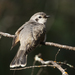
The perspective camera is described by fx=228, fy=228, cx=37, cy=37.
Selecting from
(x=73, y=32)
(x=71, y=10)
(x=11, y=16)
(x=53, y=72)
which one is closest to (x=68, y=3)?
(x=71, y=10)

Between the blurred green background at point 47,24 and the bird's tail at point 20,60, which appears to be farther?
the blurred green background at point 47,24

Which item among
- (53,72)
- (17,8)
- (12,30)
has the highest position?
(17,8)

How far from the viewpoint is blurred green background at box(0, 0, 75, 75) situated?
785 centimetres

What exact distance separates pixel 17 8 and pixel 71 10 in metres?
2.26

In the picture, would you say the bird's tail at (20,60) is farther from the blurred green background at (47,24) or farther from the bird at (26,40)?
the blurred green background at (47,24)

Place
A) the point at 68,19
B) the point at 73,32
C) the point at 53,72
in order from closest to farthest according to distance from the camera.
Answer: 1. the point at 53,72
2. the point at 73,32
3. the point at 68,19

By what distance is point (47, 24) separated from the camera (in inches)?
338

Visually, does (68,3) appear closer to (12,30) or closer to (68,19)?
(68,19)

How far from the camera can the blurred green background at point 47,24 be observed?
309 inches

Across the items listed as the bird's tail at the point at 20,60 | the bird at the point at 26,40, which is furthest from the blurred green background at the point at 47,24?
the bird's tail at the point at 20,60

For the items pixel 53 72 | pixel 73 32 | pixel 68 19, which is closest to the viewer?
pixel 53 72

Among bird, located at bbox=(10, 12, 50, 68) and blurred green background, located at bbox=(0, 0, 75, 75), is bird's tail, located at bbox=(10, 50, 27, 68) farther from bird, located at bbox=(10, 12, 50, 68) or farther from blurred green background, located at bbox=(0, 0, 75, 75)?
blurred green background, located at bbox=(0, 0, 75, 75)

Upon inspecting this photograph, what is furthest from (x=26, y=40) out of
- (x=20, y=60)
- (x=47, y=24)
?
(x=47, y=24)

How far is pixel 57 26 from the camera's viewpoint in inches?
337
